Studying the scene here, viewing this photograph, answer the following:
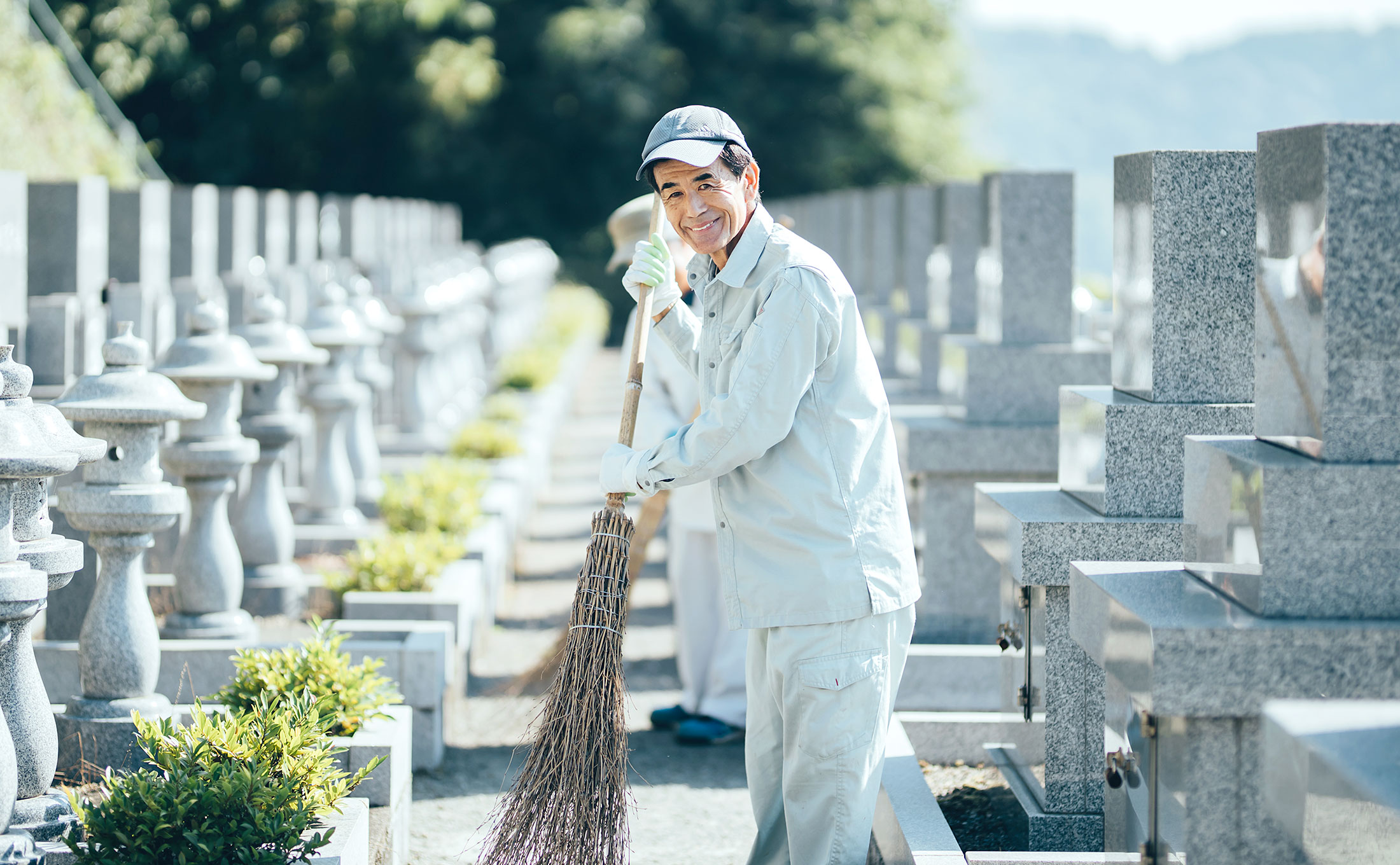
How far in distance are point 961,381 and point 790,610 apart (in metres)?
3.74

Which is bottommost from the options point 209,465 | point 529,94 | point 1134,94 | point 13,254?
point 209,465

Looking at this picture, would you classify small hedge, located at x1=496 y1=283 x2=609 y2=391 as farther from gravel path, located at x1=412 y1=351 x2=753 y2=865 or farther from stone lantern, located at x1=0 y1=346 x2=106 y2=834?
stone lantern, located at x1=0 y1=346 x2=106 y2=834

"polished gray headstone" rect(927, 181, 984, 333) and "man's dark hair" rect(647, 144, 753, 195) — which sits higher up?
"polished gray headstone" rect(927, 181, 984, 333)

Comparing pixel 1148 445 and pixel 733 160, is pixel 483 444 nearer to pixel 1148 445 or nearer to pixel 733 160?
pixel 1148 445

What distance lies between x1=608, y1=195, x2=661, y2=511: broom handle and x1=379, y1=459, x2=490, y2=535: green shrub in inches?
146

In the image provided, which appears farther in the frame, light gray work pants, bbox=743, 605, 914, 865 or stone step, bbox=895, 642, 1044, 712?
stone step, bbox=895, 642, 1044, 712

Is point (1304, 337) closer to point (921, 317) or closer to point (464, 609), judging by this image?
point (464, 609)

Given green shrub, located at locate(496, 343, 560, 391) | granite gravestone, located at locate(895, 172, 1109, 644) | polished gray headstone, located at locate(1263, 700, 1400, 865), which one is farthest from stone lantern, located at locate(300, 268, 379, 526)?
green shrub, located at locate(496, 343, 560, 391)

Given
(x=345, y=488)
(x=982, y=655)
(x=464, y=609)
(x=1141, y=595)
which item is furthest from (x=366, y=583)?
(x=1141, y=595)

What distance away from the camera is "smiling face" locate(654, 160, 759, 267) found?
3.54 m

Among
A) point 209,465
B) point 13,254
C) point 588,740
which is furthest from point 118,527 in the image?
point 13,254

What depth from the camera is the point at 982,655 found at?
6117 mm

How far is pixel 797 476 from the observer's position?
3.50 metres

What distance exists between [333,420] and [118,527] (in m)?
3.70
